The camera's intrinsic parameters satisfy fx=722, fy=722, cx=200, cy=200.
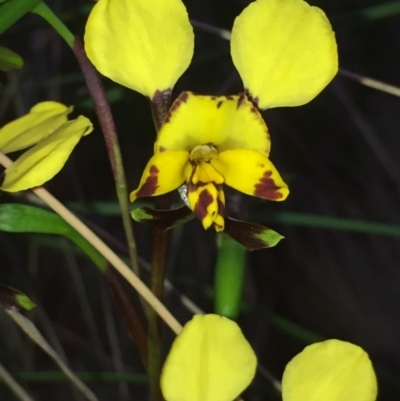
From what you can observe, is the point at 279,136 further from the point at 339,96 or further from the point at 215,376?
the point at 215,376

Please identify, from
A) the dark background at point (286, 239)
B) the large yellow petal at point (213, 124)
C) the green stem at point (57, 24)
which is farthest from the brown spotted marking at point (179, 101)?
the dark background at point (286, 239)

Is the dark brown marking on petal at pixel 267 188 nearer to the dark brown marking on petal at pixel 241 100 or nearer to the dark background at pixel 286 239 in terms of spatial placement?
the dark brown marking on petal at pixel 241 100

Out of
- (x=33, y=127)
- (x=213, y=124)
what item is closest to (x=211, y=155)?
(x=213, y=124)

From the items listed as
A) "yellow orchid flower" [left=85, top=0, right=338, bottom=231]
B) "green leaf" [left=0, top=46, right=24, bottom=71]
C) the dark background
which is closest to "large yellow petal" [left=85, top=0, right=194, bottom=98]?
"yellow orchid flower" [left=85, top=0, right=338, bottom=231]

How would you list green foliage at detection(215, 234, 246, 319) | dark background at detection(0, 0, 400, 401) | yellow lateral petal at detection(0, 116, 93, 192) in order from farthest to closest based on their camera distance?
1. dark background at detection(0, 0, 400, 401)
2. green foliage at detection(215, 234, 246, 319)
3. yellow lateral petal at detection(0, 116, 93, 192)

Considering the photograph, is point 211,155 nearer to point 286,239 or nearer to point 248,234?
point 248,234

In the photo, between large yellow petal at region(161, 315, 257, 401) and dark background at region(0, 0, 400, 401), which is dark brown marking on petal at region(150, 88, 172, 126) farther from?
dark background at region(0, 0, 400, 401)
